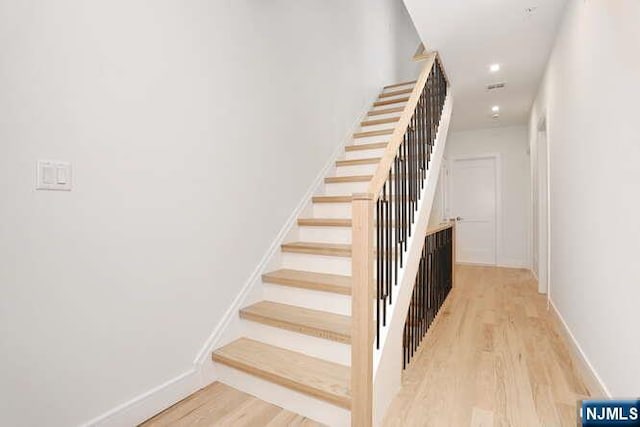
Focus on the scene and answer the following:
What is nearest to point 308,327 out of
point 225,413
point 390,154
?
point 225,413

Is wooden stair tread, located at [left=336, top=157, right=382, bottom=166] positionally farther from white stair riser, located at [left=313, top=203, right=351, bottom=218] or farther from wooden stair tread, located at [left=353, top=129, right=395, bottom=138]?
white stair riser, located at [left=313, top=203, right=351, bottom=218]

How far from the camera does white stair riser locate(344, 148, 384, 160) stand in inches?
131

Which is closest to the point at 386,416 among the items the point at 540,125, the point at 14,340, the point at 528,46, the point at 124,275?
the point at 124,275

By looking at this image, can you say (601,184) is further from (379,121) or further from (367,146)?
(379,121)

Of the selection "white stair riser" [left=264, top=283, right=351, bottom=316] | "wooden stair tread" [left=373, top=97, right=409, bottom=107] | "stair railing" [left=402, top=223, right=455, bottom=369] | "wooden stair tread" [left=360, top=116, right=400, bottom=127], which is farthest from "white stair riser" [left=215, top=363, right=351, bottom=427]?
"wooden stair tread" [left=373, top=97, right=409, bottom=107]

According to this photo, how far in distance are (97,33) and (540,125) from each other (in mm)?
4264

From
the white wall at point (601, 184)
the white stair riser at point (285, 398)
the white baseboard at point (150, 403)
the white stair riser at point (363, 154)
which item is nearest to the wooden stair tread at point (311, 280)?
the white stair riser at point (285, 398)

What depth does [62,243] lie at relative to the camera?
1386 millimetres

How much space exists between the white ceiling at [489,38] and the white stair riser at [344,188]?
145 centimetres

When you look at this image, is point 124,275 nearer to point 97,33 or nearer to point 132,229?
point 132,229

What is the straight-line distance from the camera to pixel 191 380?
1.89m

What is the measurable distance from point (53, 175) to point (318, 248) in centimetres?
160

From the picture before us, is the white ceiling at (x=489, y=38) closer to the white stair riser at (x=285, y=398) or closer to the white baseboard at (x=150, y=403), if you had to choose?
the white stair riser at (x=285, y=398)

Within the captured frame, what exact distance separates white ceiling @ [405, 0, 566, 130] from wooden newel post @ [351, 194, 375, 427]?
7.06 feet
